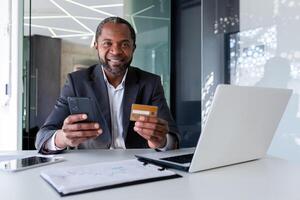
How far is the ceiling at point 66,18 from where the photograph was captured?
2537 mm

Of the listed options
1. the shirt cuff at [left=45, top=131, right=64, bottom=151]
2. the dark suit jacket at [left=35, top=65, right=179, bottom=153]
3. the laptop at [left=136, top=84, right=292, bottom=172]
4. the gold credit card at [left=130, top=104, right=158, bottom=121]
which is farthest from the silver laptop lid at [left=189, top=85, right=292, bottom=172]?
the shirt cuff at [left=45, top=131, right=64, bottom=151]

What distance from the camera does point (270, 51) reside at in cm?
210

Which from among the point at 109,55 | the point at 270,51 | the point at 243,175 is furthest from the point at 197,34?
the point at 243,175

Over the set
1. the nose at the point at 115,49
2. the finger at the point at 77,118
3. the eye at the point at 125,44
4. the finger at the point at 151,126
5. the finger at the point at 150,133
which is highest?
the eye at the point at 125,44

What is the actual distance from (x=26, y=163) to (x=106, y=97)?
1.77ft

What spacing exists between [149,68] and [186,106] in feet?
1.55

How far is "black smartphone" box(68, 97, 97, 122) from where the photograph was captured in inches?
38.4

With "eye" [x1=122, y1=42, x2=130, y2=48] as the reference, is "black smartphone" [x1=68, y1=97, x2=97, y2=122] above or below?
below

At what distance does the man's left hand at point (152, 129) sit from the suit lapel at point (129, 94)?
25 centimetres

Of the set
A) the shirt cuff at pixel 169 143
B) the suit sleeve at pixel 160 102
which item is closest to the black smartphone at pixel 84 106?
the shirt cuff at pixel 169 143

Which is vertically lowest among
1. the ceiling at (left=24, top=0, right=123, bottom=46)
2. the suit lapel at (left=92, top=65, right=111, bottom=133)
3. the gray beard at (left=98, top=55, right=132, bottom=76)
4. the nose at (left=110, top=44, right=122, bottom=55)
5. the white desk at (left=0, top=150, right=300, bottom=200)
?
the white desk at (left=0, top=150, right=300, bottom=200)

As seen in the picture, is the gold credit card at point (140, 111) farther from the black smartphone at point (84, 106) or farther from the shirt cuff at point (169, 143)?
the shirt cuff at point (169, 143)

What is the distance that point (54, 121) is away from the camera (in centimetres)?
131

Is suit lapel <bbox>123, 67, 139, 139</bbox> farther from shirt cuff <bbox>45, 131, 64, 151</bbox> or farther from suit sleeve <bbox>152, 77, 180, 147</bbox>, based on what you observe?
shirt cuff <bbox>45, 131, 64, 151</bbox>
